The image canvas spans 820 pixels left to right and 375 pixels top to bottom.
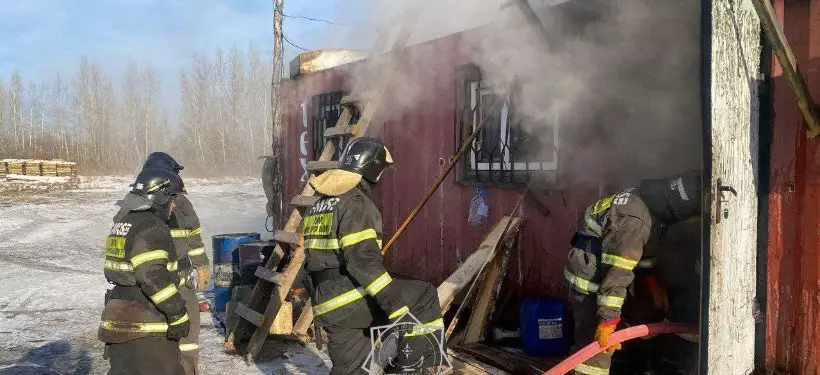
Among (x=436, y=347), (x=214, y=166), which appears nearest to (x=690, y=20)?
(x=436, y=347)

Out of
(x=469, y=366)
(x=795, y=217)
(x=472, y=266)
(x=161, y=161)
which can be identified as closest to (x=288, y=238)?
(x=161, y=161)

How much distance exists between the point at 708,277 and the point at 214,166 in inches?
1707

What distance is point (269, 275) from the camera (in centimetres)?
581

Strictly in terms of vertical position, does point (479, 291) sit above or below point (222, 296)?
above

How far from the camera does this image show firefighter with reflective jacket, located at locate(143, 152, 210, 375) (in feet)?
15.1

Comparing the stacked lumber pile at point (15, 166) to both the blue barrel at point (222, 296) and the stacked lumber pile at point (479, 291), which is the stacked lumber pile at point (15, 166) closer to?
the blue barrel at point (222, 296)

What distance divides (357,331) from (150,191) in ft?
5.69

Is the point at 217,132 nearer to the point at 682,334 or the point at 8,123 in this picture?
the point at 8,123

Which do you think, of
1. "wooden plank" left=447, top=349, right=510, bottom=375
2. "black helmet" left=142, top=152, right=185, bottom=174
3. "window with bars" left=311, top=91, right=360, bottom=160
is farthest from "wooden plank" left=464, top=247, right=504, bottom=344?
"window with bars" left=311, top=91, right=360, bottom=160

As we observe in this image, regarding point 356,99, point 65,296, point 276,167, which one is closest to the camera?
point 356,99

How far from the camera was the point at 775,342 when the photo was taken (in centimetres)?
344

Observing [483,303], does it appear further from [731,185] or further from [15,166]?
[15,166]

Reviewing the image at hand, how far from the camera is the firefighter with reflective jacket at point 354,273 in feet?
10.9

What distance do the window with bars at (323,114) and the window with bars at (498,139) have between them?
8.46 feet
